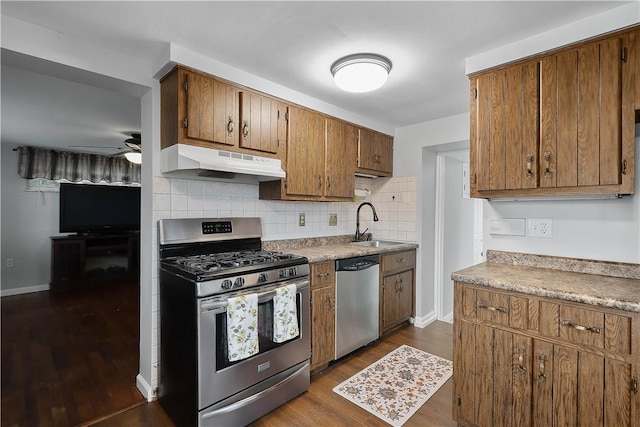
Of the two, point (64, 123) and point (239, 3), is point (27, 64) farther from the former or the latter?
point (64, 123)

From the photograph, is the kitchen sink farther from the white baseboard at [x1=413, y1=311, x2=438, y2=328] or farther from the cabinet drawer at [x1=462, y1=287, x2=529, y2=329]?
the cabinet drawer at [x1=462, y1=287, x2=529, y2=329]

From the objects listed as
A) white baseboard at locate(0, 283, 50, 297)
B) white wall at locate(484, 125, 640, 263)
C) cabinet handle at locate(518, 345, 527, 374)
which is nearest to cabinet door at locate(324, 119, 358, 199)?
white wall at locate(484, 125, 640, 263)

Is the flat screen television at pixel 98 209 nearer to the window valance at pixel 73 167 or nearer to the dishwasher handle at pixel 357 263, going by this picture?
the window valance at pixel 73 167

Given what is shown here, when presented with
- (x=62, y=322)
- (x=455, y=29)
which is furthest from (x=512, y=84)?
(x=62, y=322)

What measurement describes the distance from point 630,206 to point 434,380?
1.63m

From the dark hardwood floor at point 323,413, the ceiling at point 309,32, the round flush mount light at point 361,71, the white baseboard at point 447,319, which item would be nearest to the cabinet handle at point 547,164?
the ceiling at point 309,32

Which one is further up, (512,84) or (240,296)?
(512,84)

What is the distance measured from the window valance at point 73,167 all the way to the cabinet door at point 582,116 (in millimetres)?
6103

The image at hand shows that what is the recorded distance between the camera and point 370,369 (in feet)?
7.98

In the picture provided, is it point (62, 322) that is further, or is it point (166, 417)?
point (62, 322)

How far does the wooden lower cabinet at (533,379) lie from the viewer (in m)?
1.26

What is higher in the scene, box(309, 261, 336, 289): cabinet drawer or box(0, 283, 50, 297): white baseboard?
box(309, 261, 336, 289): cabinet drawer

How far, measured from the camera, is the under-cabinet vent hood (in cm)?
184

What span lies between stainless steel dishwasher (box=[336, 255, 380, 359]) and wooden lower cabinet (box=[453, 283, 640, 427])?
3.22 feet
